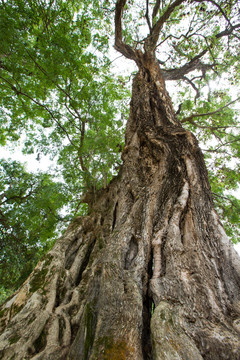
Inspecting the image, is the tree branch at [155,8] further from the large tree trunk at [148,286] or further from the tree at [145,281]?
the large tree trunk at [148,286]

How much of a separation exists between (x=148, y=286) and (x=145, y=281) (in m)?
0.06

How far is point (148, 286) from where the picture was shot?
1922 mm

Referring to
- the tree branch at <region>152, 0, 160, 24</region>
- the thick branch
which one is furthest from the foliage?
the tree branch at <region>152, 0, 160, 24</region>

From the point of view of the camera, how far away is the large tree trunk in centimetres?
137

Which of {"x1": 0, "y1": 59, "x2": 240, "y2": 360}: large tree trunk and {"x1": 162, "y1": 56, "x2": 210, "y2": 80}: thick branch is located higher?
{"x1": 162, "y1": 56, "x2": 210, "y2": 80}: thick branch

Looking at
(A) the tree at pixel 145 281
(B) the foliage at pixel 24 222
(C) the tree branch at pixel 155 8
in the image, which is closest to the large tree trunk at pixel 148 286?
(A) the tree at pixel 145 281

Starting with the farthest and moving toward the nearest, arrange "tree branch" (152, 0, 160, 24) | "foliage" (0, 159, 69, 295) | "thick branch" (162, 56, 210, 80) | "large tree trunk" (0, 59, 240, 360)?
"thick branch" (162, 56, 210, 80) → "tree branch" (152, 0, 160, 24) → "foliage" (0, 159, 69, 295) → "large tree trunk" (0, 59, 240, 360)

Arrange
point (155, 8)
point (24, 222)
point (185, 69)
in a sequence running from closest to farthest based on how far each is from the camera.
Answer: point (24, 222) → point (155, 8) → point (185, 69)

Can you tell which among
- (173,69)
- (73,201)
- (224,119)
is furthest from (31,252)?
(173,69)

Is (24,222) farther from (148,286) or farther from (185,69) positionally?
(185,69)

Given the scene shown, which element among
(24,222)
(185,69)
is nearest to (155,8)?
(185,69)

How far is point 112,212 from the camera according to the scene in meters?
3.83

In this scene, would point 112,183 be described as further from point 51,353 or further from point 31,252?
point 51,353

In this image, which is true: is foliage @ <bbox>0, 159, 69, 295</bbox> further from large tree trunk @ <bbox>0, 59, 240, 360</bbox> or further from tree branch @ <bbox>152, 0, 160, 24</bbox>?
tree branch @ <bbox>152, 0, 160, 24</bbox>
